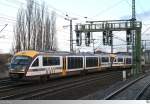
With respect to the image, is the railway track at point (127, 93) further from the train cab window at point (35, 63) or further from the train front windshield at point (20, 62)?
the train front windshield at point (20, 62)

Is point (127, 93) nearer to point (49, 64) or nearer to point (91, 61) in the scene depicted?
point (49, 64)

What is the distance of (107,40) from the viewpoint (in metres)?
52.7

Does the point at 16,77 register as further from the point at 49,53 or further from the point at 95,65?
the point at 95,65

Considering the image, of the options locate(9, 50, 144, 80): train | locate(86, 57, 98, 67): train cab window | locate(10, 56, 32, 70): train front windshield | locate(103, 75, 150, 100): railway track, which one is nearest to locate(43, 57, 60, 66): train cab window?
locate(9, 50, 144, 80): train

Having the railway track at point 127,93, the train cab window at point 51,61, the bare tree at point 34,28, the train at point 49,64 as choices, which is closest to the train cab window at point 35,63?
the train at point 49,64

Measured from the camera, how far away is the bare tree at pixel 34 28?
113 feet

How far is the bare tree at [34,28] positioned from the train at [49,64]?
1.97 metres

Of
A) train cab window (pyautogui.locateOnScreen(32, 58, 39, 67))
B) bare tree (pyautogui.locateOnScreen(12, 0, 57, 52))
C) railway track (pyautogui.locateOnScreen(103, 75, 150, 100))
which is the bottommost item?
railway track (pyautogui.locateOnScreen(103, 75, 150, 100))

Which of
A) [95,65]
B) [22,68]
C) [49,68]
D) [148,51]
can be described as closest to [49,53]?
[49,68]

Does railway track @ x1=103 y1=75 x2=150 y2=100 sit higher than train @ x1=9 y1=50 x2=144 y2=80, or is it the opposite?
train @ x1=9 y1=50 x2=144 y2=80

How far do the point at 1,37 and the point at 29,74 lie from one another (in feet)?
45.2

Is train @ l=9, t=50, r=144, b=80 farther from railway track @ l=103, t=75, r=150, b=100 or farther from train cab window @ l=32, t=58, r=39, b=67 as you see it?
railway track @ l=103, t=75, r=150, b=100

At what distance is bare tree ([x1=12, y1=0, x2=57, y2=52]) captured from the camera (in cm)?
3450

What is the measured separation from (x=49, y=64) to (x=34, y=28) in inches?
167
